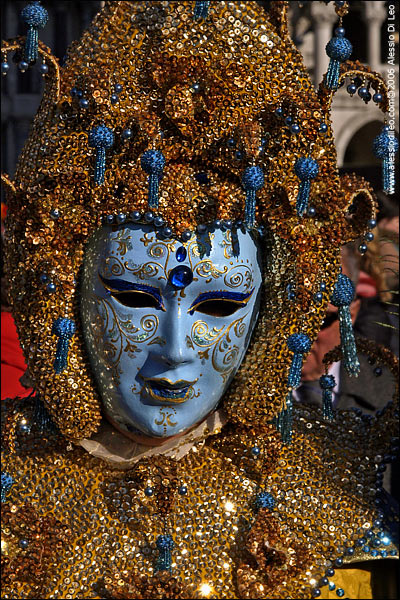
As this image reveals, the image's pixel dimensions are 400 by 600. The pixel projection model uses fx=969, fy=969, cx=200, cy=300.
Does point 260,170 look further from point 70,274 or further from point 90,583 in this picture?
point 90,583

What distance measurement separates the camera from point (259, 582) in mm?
2088

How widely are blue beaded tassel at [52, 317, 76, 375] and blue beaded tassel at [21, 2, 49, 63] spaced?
55 cm

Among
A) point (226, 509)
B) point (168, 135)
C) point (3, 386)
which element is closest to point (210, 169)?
point (168, 135)

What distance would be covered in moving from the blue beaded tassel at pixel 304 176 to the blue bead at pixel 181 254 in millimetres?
251

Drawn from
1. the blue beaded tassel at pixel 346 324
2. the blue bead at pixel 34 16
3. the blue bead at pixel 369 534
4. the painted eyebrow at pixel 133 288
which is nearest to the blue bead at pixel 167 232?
the painted eyebrow at pixel 133 288

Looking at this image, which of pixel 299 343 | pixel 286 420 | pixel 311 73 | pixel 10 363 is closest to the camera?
pixel 299 343

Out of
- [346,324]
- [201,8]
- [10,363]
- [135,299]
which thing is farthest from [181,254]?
[10,363]

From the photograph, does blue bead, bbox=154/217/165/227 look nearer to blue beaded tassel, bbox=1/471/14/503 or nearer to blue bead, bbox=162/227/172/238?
blue bead, bbox=162/227/172/238

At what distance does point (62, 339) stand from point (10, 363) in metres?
1.07

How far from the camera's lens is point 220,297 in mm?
2035

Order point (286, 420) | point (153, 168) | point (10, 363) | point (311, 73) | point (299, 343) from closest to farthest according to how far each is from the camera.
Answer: point (153, 168) → point (299, 343) → point (286, 420) → point (10, 363) → point (311, 73)

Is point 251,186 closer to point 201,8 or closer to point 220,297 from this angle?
point 220,297

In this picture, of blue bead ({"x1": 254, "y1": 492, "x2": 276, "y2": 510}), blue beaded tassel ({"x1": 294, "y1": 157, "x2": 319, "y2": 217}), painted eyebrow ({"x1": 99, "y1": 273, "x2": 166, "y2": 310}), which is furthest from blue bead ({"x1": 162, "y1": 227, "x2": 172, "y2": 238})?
blue bead ({"x1": 254, "y1": 492, "x2": 276, "y2": 510})

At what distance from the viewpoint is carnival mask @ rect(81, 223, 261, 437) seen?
6.58ft
